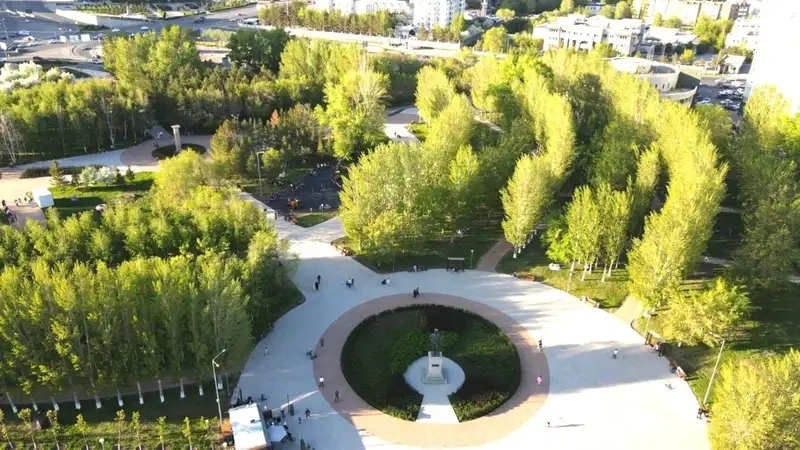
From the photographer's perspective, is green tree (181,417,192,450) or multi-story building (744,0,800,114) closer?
green tree (181,417,192,450)

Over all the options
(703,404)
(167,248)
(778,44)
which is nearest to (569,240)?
(703,404)

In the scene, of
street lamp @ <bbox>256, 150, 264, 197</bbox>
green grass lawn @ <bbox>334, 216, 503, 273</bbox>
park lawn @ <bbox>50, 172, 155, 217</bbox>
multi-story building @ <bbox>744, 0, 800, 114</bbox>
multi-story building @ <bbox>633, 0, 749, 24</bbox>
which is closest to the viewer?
green grass lawn @ <bbox>334, 216, 503, 273</bbox>

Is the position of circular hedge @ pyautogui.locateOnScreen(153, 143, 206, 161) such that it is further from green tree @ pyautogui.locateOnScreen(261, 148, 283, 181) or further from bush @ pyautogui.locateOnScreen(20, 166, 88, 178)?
green tree @ pyautogui.locateOnScreen(261, 148, 283, 181)

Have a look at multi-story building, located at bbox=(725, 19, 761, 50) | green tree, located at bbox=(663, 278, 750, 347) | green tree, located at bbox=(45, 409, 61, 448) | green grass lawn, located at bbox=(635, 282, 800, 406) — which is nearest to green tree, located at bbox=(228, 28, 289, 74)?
green tree, located at bbox=(45, 409, 61, 448)

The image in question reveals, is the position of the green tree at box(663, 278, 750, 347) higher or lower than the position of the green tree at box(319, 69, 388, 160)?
lower

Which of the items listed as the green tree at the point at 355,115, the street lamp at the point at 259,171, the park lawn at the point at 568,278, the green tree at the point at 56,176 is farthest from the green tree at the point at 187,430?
the green tree at the point at 355,115

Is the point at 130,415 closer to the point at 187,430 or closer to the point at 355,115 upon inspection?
the point at 187,430

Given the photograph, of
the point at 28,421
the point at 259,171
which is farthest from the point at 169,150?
the point at 28,421
